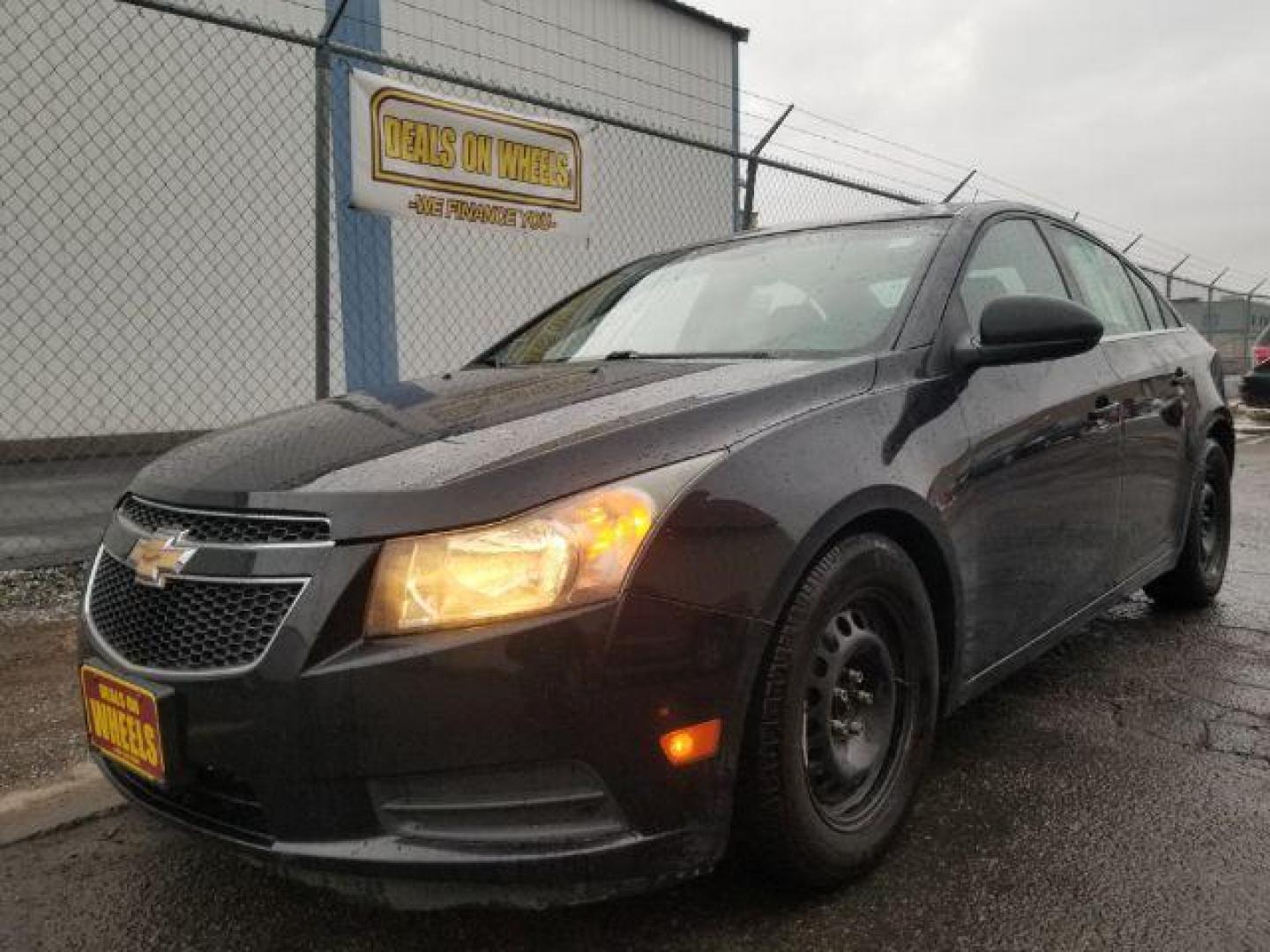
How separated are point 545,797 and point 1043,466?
165cm

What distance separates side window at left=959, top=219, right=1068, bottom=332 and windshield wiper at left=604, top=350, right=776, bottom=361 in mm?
581

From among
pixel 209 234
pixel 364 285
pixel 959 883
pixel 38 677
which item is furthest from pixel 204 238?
pixel 959 883

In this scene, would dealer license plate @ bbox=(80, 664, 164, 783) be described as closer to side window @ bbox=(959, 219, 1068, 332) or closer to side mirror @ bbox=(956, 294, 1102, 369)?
side mirror @ bbox=(956, 294, 1102, 369)

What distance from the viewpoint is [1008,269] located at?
2730 millimetres

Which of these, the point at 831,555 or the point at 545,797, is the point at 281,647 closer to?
the point at 545,797

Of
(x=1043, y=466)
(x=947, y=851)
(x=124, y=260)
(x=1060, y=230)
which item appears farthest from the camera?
(x=124, y=260)

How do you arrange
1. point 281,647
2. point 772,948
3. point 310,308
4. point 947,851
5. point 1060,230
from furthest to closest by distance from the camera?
point 310,308, point 1060,230, point 947,851, point 772,948, point 281,647

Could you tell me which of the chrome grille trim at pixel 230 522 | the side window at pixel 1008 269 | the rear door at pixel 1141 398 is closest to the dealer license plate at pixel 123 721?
the chrome grille trim at pixel 230 522

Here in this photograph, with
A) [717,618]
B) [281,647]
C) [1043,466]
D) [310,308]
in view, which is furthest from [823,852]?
[310,308]

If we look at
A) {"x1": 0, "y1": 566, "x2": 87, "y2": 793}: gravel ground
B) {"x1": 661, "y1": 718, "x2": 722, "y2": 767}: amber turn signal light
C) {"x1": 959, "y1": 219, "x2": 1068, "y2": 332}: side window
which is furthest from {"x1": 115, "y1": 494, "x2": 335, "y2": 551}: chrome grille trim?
{"x1": 959, "y1": 219, "x2": 1068, "y2": 332}: side window

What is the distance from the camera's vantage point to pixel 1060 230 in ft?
10.5

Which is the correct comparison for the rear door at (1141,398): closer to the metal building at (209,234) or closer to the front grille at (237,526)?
the front grille at (237,526)

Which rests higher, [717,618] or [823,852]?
[717,618]

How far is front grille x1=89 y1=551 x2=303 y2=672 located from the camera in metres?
1.51
